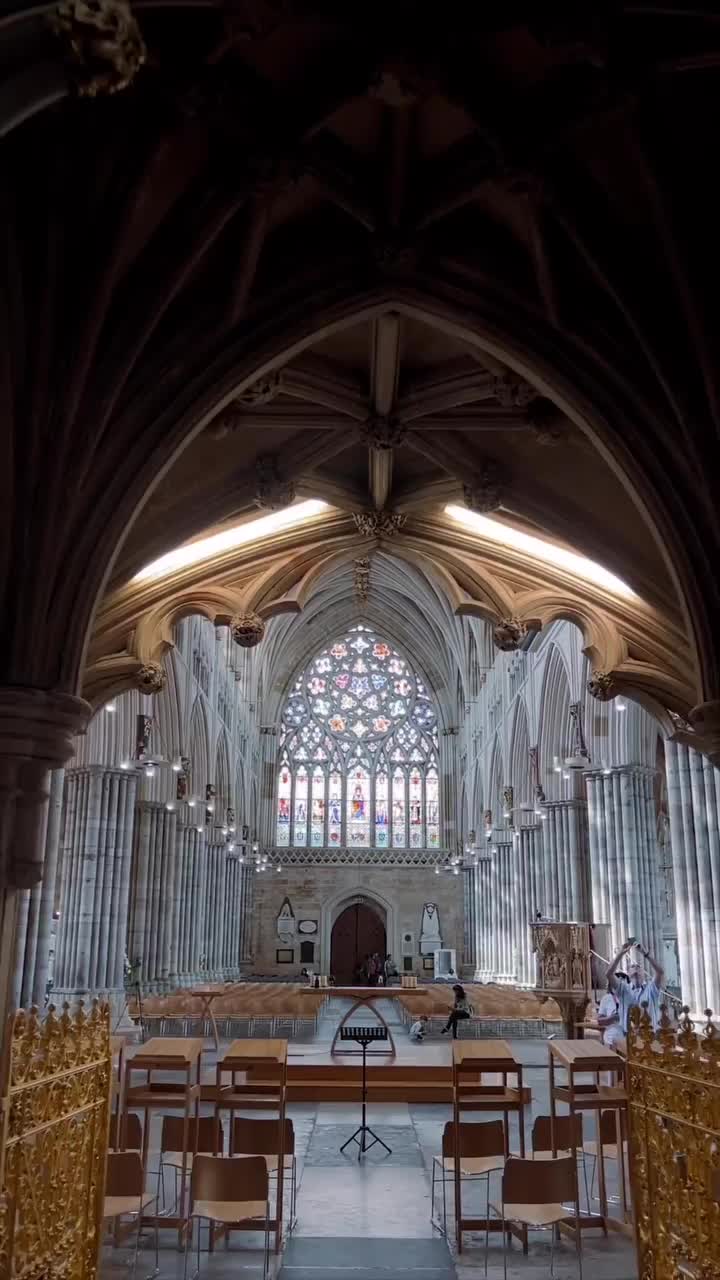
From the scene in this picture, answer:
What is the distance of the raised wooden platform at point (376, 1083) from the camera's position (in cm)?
1296

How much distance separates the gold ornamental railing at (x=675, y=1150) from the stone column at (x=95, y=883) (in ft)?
42.6

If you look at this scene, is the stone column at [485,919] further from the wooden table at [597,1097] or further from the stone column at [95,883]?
the wooden table at [597,1097]

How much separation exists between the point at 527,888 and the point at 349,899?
14.7m

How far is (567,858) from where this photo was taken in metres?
23.0

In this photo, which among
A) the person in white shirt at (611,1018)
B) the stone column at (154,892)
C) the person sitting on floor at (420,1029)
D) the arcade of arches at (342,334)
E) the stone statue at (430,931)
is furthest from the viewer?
the stone statue at (430,931)

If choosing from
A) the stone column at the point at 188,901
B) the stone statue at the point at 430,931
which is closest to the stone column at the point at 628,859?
the stone column at the point at 188,901

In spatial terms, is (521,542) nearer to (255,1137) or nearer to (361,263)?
(361,263)

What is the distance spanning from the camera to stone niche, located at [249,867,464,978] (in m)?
40.2

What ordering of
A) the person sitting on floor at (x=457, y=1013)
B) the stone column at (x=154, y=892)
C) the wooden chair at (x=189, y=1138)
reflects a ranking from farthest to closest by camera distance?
1. the stone column at (x=154, y=892)
2. the person sitting on floor at (x=457, y=1013)
3. the wooden chair at (x=189, y=1138)

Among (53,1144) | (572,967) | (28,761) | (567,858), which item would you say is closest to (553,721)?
(567,858)

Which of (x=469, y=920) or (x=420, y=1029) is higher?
(x=469, y=920)

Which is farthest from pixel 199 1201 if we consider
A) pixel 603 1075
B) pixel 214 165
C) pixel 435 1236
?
pixel 603 1075

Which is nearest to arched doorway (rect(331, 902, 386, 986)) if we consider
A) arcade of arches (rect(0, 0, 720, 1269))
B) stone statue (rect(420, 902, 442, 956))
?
stone statue (rect(420, 902, 442, 956))

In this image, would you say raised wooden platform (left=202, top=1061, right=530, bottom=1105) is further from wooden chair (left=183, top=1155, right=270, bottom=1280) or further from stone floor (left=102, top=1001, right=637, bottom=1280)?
wooden chair (left=183, top=1155, right=270, bottom=1280)
